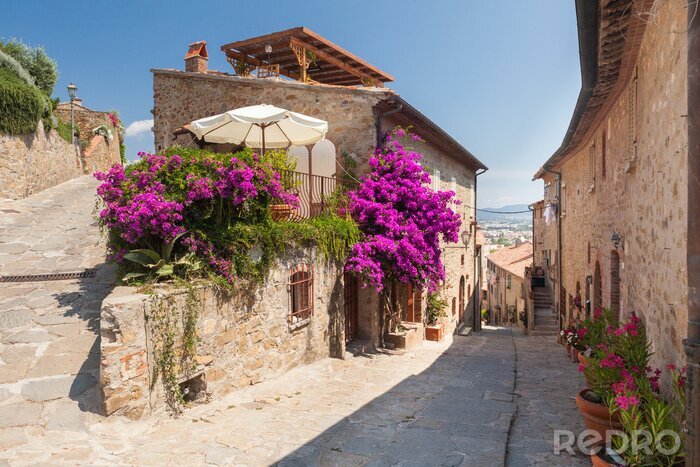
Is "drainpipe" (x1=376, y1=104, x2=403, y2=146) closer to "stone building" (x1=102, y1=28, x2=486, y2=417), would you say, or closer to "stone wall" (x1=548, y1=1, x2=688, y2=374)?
"stone building" (x1=102, y1=28, x2=486, y2=417)

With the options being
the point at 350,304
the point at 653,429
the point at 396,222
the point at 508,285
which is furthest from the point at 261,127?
the point at 508,285

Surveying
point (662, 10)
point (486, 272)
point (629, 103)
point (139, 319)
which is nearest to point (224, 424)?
point (139, 319)

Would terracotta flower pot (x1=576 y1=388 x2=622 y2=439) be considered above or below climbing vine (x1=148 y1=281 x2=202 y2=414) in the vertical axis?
below

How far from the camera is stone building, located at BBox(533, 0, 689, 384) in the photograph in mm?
4840

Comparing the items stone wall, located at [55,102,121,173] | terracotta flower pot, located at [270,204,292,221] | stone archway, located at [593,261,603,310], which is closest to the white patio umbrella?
terracotta flower pot, located at [270,204,292,221]

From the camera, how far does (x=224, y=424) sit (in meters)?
5.77

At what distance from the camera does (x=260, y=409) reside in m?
6.47

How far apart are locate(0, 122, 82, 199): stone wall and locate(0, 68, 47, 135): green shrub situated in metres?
0.29

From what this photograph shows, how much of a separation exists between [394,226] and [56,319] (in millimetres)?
6582

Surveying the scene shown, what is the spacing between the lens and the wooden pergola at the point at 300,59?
1436cm

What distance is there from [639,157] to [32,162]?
16355 millimetres

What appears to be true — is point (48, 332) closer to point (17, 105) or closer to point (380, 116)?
point (380, 116)

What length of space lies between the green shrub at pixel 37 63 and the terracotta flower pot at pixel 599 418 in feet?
64.3

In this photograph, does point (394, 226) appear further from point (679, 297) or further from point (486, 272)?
point (486, 272)
